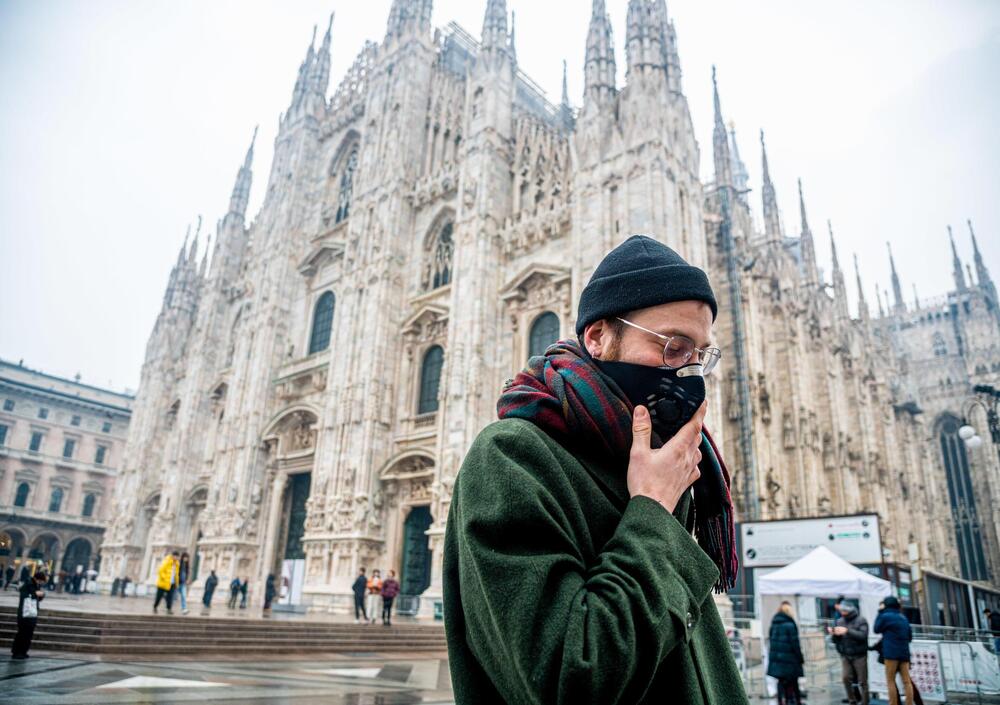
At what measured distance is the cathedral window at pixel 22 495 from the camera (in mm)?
44000

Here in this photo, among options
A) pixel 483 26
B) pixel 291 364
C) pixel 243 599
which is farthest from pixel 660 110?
pixel 243 599

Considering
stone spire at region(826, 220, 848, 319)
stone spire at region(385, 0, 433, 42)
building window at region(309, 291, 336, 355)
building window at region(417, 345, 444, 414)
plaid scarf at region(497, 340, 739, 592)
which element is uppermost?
stone spire at region(385, 0, 433, 42)

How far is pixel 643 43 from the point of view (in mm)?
17547

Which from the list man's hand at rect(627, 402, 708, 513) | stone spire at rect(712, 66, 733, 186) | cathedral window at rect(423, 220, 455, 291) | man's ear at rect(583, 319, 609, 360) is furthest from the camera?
stone spire at rect(712, 66, 733, 186)

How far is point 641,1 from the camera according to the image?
1805 cm

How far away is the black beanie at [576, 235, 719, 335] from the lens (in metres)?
1.30

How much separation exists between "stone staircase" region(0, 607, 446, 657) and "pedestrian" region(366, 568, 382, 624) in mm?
1270

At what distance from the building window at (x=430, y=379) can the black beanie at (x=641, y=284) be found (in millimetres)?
19083

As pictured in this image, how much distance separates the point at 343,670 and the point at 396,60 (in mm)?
21338

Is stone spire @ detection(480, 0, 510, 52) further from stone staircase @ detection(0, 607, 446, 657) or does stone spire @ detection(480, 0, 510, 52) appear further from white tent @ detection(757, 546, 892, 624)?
white tent @ detection(757, 546, 892, 624)

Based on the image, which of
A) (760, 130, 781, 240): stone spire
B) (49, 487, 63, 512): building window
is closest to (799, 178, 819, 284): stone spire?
(760, 130, 781, 240): stone spire

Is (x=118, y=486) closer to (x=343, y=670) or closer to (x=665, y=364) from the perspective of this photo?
(x=343, y=670)

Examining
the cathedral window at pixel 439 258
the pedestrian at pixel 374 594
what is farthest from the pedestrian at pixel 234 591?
the cathedral window at pixel 439 258

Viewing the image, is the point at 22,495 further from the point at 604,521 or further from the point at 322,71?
the point at 604,521
